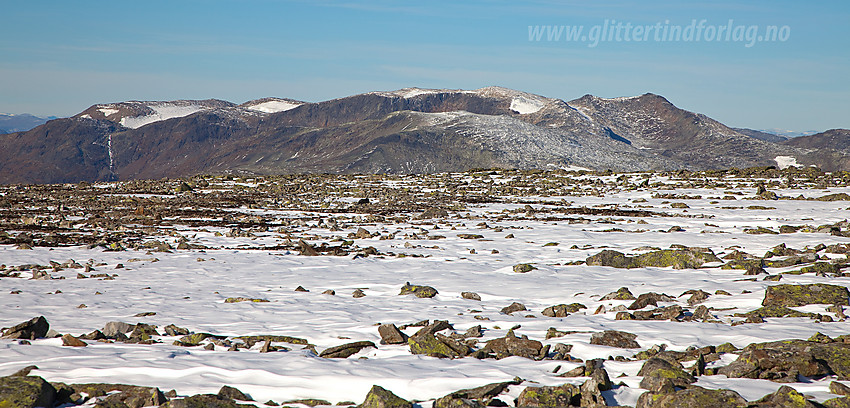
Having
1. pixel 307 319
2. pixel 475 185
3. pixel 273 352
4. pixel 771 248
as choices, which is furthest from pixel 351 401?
pixel 475 185

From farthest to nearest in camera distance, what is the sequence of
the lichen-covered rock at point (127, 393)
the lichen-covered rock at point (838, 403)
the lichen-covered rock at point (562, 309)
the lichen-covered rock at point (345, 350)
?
1. the lichen-covered rock at point (562, 309)
2. the lichen-covered rock at point (345, 350)
3. the lichen-covered rock at point (127, 393)
4. the lichen-covered rock at point (838, 403)

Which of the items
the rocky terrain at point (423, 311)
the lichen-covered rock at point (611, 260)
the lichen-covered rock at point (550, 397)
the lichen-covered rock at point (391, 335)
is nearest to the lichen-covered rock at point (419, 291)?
the rocky terrain at point (423, 311)

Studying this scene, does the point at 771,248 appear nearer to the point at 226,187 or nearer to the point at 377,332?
the point at 377,332

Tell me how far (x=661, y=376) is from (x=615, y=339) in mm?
2280

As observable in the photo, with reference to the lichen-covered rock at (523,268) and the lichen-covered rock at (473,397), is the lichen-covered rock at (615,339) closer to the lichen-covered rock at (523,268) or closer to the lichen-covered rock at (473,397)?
the lichen-covered rock at (473,397)

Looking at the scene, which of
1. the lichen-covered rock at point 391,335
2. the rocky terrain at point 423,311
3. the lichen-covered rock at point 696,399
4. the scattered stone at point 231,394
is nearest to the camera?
the lichen-covered rock at point 696,399

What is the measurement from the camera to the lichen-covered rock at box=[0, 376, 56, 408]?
20.9 feet

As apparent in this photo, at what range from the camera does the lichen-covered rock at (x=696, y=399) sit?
626cm

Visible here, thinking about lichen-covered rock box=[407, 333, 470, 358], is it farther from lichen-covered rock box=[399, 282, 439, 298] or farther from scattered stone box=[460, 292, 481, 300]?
lichen-covered rock box=[399, 282, 439, 298]

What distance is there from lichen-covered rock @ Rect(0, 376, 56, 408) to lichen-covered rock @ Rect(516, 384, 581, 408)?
213 inches

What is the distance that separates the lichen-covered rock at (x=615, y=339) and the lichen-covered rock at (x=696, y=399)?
9.49ft

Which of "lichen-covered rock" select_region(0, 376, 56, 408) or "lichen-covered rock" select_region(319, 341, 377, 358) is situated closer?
"lichen-covered rock" select_region(0, 376, 56, 408)

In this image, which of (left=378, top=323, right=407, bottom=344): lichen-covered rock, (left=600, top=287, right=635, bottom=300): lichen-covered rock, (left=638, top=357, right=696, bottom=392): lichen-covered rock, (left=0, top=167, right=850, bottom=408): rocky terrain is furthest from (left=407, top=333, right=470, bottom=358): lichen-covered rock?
(left=600, top=287, right=635, bottom=300): lichen-covered rock

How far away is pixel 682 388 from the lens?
7113mm
